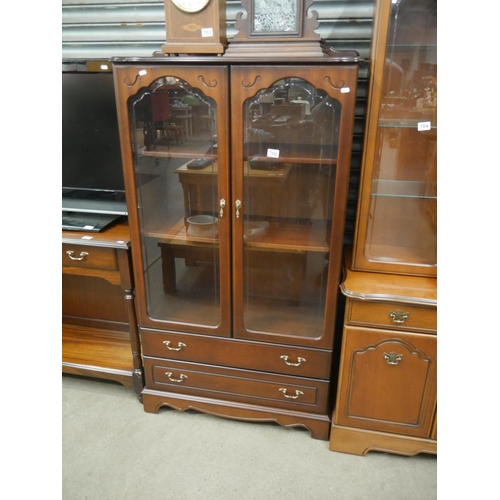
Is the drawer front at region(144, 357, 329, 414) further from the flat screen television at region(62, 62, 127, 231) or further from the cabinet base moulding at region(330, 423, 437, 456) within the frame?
the flat screen television at region(62, 62, 127, 231)

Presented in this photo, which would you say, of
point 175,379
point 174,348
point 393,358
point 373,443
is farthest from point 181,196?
point 373,443

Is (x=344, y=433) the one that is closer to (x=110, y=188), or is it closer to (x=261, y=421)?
(x=261, y=421)

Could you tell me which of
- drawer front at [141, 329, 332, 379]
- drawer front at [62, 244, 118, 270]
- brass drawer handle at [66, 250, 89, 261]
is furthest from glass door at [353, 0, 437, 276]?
brass drawer handle at [66, 250, 89, 261]

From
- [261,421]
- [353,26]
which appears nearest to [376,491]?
[261,421]

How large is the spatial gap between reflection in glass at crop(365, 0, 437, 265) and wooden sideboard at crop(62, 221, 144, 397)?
1.12 metres

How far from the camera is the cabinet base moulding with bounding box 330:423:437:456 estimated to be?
5.56 feet

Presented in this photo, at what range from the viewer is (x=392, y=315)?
1.52 m

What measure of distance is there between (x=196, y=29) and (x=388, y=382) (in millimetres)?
1560

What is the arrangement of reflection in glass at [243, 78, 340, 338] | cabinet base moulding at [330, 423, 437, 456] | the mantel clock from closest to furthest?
1. the mantel clock
2. reflection in glass at [243, 78, 340, 338]
3. cabinet base moulding at [330, 423, 437, 456]

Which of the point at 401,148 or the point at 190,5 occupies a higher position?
the point at 190,5

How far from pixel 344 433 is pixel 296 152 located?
123 centimetres

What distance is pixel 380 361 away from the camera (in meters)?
1.60

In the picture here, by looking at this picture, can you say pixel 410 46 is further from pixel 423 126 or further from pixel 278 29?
pixel 278 29

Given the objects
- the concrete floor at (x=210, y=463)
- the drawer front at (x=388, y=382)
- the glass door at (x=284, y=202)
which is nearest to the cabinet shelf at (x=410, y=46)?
the glass door at (x=284, y=202)
